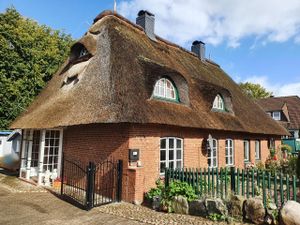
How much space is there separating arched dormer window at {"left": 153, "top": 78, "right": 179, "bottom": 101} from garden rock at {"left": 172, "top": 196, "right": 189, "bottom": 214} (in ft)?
14.6

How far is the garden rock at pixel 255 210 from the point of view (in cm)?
714

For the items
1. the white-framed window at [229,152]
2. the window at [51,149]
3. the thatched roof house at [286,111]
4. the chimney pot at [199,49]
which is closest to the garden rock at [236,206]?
the white-framed window at [229,152]

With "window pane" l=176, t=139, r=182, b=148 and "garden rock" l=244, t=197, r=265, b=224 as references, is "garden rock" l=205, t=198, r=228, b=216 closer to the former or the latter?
"garden rock" l=244, t=197, r=265, b=224

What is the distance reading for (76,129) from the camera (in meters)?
11.9

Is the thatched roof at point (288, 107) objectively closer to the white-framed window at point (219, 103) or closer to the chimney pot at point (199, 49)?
the chimney pot at point (199, 49)

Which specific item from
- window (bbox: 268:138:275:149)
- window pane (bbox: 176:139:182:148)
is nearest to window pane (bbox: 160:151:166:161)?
window pane (bbox: 176:139:182:148)

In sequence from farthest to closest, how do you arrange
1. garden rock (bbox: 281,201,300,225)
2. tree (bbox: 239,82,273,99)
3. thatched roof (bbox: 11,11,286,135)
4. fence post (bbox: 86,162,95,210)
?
tree (bbox: 239,82,273,99) → thatched roof (bbox: 11,11,286,135) → fence post (bbox: 86,162,95,210) → garden rock (bbox: 281,201,300,225)

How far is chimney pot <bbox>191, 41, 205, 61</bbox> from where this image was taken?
70.6 ft

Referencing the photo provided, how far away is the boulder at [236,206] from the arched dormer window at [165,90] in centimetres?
528

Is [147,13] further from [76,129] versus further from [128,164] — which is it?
[128,164]

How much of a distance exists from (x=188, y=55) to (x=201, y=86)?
5.69m

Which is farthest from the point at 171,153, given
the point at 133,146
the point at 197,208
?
the point at 197,208

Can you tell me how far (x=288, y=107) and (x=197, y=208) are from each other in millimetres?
39526

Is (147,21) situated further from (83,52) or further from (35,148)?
(35,148)
